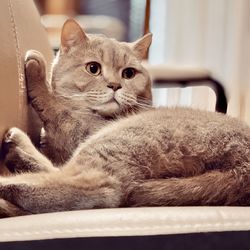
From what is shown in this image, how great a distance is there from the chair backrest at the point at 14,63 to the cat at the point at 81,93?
5 cm

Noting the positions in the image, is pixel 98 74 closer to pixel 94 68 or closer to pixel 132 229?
pixel 94 68

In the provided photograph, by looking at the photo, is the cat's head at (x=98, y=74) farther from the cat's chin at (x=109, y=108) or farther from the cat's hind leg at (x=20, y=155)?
the cat's hind leg at (x=20, y=155)

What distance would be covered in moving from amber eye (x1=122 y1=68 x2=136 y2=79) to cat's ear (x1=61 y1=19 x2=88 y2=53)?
5.0 inches

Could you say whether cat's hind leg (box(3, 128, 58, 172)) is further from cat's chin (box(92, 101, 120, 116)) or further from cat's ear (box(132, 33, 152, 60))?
cat's ear (box(132, 33, 152, 60))

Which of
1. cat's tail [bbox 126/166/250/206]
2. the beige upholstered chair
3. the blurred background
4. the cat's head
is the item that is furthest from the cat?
the blurred background

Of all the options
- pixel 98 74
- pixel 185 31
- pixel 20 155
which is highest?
pixel 98 74

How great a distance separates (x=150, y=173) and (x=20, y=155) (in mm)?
363

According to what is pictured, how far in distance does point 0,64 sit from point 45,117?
0.26m

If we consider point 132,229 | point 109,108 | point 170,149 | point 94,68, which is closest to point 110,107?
point 109,108

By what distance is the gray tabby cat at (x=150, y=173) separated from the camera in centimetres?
87

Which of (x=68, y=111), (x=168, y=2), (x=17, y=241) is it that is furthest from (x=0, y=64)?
(x=168, y=2)

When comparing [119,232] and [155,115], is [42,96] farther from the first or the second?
[119,232]

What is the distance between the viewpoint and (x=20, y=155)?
1.16 meters

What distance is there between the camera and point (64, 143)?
1276 millimetres
